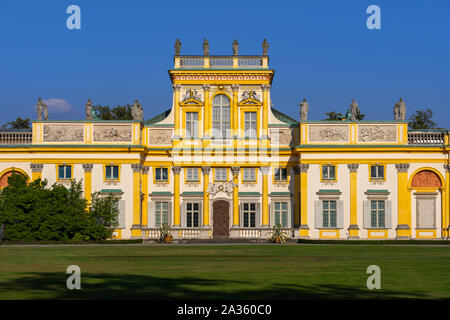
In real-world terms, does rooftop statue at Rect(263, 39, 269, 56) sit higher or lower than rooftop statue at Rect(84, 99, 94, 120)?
higher

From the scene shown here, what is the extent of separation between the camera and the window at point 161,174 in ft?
185

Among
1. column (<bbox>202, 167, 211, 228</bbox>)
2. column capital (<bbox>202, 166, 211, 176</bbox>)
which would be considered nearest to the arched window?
column capital (<bbox>202, 166, 211, 176</bbox>)

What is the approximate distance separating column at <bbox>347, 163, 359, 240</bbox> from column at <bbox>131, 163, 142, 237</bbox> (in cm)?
1562

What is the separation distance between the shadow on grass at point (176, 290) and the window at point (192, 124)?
3704 cm

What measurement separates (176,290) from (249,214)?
130 feet

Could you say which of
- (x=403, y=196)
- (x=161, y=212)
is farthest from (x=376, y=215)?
(x=161, y=212)

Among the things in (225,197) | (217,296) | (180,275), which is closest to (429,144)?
(225,197)

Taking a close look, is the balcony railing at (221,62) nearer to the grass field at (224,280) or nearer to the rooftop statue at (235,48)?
the rooftop statue at (235,48)

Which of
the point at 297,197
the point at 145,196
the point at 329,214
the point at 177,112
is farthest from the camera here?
the point at 177,112

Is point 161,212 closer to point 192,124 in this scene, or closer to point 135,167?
point 135,167

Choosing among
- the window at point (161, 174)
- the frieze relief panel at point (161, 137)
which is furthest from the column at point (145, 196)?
the frieze relief panel at point (161, 137)

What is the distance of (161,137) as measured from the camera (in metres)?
56.5

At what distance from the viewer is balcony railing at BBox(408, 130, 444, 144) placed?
55.7 meters

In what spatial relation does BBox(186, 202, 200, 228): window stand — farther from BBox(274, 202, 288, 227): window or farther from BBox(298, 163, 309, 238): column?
BBox(298, 163, 309, 238): column
